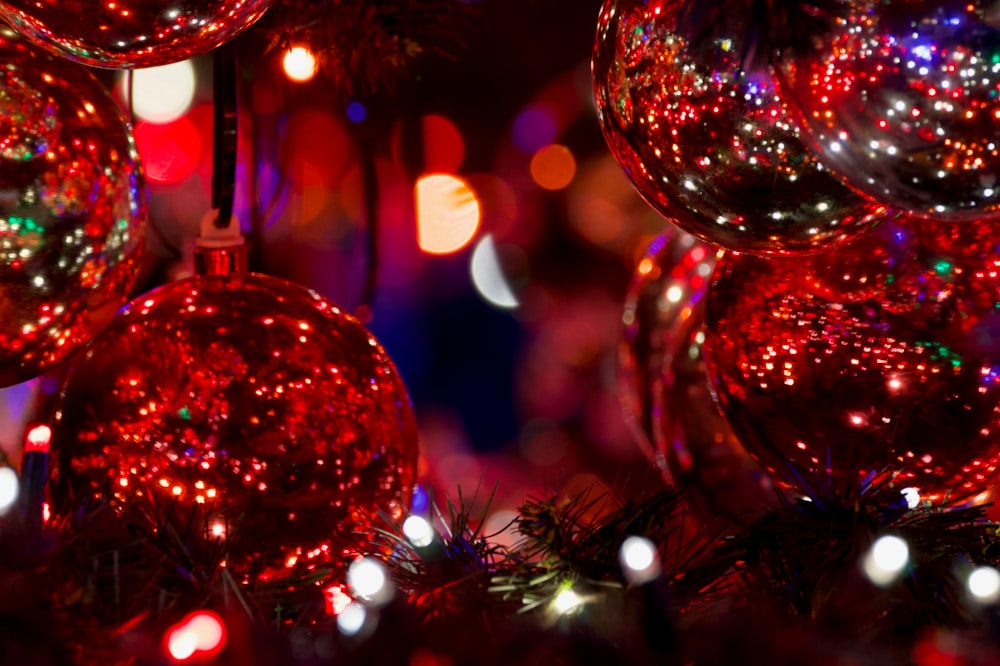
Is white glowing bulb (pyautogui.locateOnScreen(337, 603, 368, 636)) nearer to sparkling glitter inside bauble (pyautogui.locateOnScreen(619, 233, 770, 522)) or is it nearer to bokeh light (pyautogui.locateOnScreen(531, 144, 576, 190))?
sparkling glitter inside bauble (pyautogui.locateOnScreen(619, 233, 770, 522))

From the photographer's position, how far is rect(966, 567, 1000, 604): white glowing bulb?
0.51m

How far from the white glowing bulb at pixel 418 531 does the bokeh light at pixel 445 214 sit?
179 cm

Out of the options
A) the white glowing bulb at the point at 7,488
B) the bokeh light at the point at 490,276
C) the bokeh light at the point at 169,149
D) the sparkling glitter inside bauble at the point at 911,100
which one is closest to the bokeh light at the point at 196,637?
the white glowing bulb at the point at 7,488

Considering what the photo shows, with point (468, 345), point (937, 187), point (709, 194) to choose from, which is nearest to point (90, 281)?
point (709, 194)

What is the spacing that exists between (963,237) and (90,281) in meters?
0.49

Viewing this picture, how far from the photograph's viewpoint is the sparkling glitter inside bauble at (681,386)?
0.83 meters

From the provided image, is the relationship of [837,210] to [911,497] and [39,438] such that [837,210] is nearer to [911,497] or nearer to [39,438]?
[911,497]

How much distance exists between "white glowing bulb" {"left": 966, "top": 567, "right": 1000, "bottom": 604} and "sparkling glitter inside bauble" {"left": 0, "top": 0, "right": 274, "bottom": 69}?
44 cm

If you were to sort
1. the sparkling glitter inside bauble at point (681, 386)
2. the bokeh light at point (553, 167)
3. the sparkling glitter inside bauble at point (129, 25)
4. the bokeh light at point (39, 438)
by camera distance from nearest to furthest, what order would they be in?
the sparkling glitter inside bauble at point (129, 25) → the bokeh light at point (39, 438) → the sparkling glitter inside bauble at point (681, 386) → the bokeh light at point (553, 167)

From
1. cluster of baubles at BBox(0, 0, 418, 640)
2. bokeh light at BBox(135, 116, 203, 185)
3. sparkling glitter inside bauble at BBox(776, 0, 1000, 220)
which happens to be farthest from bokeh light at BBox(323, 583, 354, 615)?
bokeh light at BBox(135, 116, 203, 185)

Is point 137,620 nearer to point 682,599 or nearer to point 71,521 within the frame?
point 71,521

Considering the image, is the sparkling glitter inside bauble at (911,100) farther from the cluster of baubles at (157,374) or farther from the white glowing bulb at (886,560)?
the cluster of baubles at (157,374)

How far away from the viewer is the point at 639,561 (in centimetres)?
52

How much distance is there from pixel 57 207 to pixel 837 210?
42 centimetres
